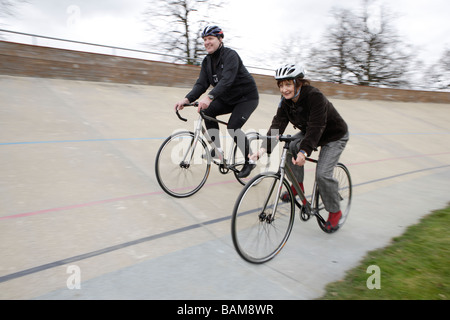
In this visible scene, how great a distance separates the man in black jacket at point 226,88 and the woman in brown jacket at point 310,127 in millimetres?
956

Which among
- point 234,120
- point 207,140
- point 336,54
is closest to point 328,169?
point 234,120

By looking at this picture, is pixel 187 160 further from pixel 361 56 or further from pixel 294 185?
pixel 361 56

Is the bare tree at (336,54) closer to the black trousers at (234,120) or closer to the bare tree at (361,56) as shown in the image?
the bare tree at (361,56)

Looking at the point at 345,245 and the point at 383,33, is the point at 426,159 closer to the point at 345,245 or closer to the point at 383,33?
the point at 345,245

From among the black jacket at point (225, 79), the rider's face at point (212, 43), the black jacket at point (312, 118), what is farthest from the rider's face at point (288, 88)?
the rider's face at point (212, 43)

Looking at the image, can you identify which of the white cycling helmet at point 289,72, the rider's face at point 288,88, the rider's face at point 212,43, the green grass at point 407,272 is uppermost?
the rider's face at point 212,43

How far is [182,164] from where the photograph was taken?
3699 mm

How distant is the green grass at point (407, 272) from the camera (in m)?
2.22

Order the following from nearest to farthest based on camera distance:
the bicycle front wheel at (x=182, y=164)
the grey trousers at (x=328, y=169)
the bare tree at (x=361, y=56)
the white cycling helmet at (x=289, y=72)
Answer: the white cycling helmet at (x=289, y=72) < the grey trousers at (x=328, y=169) < the bicycle front wheel at (x=182, y=164) < the bare tree at (x=361, y=56)

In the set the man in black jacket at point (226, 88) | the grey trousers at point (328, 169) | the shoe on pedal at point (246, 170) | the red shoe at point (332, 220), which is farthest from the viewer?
the shoe on pedal at point (246, 170)

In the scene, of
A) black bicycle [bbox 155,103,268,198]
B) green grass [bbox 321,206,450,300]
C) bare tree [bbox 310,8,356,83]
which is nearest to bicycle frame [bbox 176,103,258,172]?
black bicycle [bbox 155,103,268,198]

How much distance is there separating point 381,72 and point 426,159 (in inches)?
895

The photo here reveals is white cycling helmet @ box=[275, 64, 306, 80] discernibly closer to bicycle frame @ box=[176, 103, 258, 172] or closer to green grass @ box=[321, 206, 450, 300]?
bicycle frame @ box=[176, 103, 258, 172]
